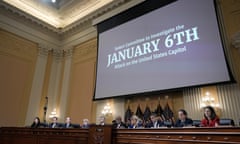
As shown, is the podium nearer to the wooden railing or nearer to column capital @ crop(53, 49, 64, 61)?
the wooden railing

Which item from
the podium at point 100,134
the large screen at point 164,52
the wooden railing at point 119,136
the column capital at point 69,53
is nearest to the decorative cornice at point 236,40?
the large screen at point 164,52

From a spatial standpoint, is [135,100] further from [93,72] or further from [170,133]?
[170,133]

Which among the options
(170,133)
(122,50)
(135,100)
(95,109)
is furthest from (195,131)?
(95,109)

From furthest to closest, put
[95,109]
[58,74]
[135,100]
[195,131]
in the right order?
1. [58,74]
2. [95,109]
3. [135,100]
4. [195,131]

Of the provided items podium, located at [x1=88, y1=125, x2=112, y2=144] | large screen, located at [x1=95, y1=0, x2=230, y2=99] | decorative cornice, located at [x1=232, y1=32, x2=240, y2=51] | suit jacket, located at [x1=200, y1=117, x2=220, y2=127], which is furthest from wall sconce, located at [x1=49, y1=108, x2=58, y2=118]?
decorative cornice, located at [x1=232, y1=32, x2=240, y2=51]

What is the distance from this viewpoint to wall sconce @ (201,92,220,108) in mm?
3923

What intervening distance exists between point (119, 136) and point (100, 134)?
1.07ft

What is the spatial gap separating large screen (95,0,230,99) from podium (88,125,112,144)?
6.35 ft

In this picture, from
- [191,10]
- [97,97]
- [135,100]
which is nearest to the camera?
[191,10]

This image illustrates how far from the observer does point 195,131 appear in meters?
2.13

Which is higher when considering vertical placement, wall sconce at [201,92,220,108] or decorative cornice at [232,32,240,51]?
decorative cornice at [232,32,240,51]

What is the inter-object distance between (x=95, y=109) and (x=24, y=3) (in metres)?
5.08

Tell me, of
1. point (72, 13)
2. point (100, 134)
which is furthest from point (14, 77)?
point (100, 134)

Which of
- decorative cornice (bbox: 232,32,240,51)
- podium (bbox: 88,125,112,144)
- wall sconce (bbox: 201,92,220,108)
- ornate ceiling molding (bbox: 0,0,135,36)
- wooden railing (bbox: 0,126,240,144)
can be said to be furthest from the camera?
ornate ceiling molding (bbox: 0,0,135,36)
